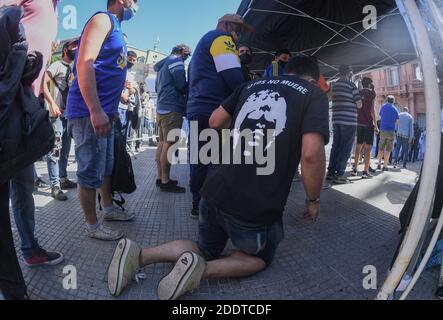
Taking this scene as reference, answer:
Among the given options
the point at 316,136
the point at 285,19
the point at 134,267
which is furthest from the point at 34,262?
the point at 285,19

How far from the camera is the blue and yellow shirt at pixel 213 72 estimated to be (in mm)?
2359

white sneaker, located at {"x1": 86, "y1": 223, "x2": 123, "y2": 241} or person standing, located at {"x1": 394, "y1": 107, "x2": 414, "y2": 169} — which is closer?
white sneaker, located at {"x1": 86, "y1": 223, "x2": 123, "y2": 241}

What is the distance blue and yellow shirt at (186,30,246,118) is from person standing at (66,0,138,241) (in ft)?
2.25

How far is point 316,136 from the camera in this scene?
59.8 inches

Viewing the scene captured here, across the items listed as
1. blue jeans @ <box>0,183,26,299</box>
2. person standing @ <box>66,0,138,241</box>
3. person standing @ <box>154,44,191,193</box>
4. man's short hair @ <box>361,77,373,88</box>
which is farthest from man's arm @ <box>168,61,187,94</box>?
man's short hair @ <box>361,77,373,88</box>

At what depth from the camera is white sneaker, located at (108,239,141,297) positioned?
1.51m

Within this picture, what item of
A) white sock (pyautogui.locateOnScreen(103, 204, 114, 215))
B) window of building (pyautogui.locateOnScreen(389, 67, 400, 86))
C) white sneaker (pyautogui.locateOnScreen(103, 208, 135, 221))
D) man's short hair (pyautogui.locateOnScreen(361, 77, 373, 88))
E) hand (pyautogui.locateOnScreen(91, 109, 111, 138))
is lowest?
white sneaker (pyautogui.locateOnScreen(103, 208, 135, 221))

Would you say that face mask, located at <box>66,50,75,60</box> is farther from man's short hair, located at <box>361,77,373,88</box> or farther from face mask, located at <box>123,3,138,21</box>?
man's short hair, located at <box>361,77,373,88</box>

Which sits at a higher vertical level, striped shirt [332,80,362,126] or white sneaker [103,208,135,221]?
striped shirt [332,80,362,126]

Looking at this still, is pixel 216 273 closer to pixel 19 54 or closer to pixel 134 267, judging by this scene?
pixel 134 267

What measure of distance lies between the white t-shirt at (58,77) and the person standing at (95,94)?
1874 mm

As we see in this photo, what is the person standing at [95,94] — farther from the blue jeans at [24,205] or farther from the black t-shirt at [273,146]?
the black t-shirt at [273,146]

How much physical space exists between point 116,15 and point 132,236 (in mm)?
1810

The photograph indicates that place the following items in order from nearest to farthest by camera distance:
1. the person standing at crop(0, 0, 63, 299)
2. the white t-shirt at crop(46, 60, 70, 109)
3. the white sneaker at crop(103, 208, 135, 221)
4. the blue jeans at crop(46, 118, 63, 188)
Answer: the person standing at crop(0, 0, 63, 299)
the white sneaker at crop(103, 208, 135, 221)
the blue jeans at crop(46, 118, 63, 188)
the white t-shirt at crop(46, 60, 70, 109)
